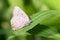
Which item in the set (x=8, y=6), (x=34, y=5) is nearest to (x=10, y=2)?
(x=8, y=6)

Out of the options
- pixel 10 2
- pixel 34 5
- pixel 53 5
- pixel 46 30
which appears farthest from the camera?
pixel 10 2

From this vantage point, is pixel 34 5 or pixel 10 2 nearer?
pixel 34 5

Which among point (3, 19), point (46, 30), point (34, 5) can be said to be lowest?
point (46, 30)

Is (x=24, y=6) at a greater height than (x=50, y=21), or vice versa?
(x=24, y=6)

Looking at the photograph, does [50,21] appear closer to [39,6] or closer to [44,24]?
[44,24]

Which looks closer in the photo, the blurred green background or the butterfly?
the blurred green background

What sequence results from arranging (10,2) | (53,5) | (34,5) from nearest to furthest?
(53,5) → (34,5) → (10,2)

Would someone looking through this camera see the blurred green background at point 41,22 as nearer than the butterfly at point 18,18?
Yes

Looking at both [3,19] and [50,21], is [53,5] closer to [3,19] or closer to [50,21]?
[50,21]

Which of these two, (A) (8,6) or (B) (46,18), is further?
(A) (8,6)
